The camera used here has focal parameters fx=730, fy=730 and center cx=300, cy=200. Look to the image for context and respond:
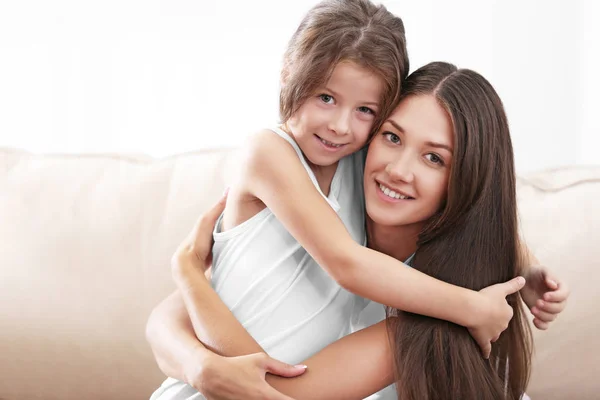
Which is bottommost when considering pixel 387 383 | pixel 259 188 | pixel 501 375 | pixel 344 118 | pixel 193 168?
pixel 501 375

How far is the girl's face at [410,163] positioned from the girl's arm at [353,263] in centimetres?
14

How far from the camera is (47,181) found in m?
2.04

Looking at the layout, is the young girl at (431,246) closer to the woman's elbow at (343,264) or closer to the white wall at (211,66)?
the woman's elbow at (343,264)

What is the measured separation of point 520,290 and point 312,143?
22.1 inches

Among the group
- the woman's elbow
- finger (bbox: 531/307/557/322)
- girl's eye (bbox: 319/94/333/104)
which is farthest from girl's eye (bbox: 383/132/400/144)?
finger (bbox: 531/307/557/322)

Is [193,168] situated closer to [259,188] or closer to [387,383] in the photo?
[259,188]

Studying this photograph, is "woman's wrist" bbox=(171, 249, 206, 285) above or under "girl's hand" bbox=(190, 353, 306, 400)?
above

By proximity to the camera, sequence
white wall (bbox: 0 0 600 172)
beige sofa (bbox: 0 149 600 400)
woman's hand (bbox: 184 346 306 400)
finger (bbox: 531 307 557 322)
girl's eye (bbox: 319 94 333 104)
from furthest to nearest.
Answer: white wall (bbox: 0 0 600 172) → beige sofa (bbox: 0 149 600 400) → finger (bbox: 531 307 557 322) → girl's eye (bbox: 319 94 333 104) → woman's hand (bbox: 184 346 306 400)

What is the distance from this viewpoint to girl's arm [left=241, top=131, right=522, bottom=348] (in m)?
1.30

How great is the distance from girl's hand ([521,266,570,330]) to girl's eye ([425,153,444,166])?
343mm

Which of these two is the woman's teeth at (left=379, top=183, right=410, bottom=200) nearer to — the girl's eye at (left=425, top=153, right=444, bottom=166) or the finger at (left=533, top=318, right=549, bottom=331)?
the girl's eye at (left=425, top=153, right=444, bottom=166)

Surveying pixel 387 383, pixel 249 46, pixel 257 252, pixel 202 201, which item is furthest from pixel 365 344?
pixel 249 46

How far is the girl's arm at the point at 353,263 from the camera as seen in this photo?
1.30 meters

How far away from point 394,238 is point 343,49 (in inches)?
17.1
